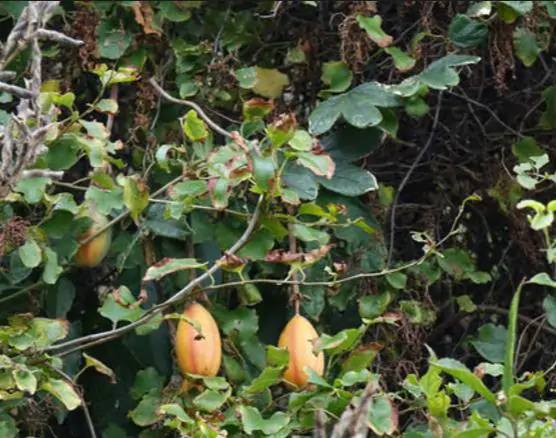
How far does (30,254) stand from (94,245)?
148 mm

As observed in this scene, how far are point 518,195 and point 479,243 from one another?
7.9 inches

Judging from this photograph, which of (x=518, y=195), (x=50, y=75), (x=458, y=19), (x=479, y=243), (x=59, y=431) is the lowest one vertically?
(x=59, y=431)

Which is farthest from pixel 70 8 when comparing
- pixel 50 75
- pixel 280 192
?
pixel 280 192

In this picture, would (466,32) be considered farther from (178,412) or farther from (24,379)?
(24,379)

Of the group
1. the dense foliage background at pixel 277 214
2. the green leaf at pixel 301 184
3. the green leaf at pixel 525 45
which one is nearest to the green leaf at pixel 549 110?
the dense foliage background at pixel 277 214

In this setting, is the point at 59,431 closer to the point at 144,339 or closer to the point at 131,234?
the point at 144,339

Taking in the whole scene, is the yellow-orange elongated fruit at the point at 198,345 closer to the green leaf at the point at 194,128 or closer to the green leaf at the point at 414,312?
the green leaf at the point at 194,128

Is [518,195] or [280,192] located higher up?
[280,192]

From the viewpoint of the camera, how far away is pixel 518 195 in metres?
2.04

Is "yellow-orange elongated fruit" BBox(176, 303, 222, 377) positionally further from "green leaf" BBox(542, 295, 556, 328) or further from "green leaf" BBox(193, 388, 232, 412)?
"green leaf" BBox(542, 295, 556, 328)

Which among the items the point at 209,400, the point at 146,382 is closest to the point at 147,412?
the point at 146,382

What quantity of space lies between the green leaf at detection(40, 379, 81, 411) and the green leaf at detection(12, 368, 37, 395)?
2.2 inches

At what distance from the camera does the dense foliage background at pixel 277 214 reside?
5.21ft

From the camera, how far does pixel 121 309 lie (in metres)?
1.60
